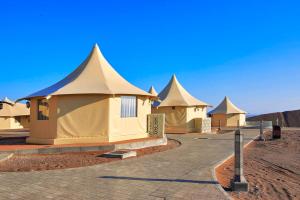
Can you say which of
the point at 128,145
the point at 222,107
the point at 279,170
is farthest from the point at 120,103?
the point at 222,107

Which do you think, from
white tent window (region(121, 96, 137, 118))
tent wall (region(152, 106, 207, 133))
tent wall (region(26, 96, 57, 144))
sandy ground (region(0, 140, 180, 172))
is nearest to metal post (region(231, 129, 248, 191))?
sandy ground (region(0, 140, 180, 172))

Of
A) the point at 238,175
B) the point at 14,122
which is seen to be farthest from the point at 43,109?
the point at 14,122

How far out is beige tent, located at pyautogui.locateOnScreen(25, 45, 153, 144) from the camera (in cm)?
1483

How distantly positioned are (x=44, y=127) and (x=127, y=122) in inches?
172

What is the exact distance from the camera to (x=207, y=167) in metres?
9.05

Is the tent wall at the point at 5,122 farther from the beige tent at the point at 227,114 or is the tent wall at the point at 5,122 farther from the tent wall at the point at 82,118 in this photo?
the beige tent at the point at 227,114

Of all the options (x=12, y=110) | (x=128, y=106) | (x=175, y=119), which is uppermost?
(x=128, y=106)

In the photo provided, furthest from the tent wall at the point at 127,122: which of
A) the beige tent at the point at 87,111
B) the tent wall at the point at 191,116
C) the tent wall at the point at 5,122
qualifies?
the tent wall at the point at 5,122

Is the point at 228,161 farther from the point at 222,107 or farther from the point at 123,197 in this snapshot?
the point at 222,107

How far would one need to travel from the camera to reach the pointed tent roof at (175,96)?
26380 mm

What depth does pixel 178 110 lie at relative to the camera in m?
26.2

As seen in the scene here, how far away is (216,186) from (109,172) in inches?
122

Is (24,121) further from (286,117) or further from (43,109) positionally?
(286,117)

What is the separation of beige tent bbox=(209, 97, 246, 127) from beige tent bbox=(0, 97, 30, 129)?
81.2 ft
